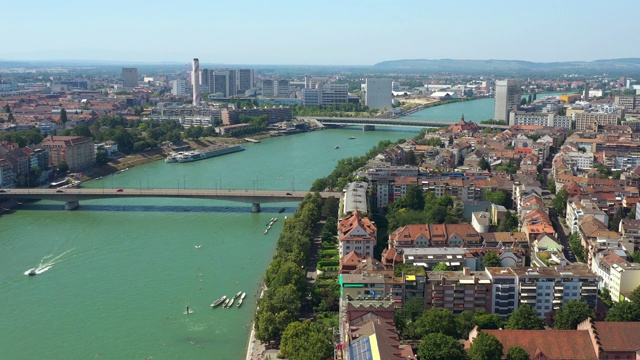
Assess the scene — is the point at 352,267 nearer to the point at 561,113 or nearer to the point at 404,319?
the point at 404,319

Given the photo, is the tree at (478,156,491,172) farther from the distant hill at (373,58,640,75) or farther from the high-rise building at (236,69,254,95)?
the distant hill at (373,58,640,75)

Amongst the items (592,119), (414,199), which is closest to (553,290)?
(414,199)

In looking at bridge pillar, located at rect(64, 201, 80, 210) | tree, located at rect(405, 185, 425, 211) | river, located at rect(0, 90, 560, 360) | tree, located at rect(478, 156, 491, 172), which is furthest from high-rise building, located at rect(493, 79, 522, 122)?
bridge pillar, located at rect(64, 201, 80, 210)

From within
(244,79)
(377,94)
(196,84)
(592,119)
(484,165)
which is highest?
(244,79)

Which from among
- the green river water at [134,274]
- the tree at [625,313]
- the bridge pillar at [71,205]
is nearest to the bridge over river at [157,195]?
the bridge pillar at [71,205]

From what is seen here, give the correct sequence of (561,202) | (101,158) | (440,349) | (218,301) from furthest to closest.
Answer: (101,158) < (561,202) < (218,301) < (440,349)

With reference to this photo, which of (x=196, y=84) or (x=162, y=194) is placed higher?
(x=196, y=84)

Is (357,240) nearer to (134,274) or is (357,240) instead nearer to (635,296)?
(134,274)

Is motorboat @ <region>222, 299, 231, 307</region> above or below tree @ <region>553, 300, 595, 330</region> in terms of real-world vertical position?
below
